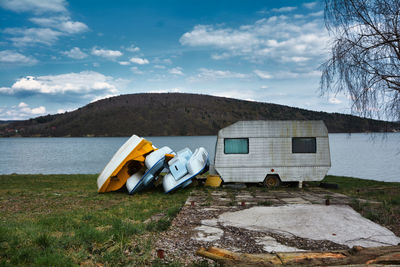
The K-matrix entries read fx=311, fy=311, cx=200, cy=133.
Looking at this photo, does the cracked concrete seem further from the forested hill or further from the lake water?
the forested hill

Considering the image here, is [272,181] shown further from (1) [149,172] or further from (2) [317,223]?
(2) [317,223]

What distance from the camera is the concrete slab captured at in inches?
235

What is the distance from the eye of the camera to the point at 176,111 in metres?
136

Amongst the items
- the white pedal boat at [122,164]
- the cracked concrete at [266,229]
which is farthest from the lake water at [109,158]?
the white pedal boat at [122,164]

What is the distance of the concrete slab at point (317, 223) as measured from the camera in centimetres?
598

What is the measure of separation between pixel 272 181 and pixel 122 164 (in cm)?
654

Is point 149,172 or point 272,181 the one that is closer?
point 149,172

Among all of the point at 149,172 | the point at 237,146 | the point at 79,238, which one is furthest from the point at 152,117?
the point at 79,238

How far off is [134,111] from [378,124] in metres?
130

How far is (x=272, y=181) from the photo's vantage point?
45.2 feet

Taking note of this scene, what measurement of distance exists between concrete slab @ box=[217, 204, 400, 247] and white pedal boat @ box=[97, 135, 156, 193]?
243 inches

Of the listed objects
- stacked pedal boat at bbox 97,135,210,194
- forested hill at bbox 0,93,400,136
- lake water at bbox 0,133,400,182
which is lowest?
lake water at bbox 0,133,400,182

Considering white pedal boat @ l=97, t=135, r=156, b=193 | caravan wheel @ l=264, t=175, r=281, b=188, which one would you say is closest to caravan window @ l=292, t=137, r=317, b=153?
caravan wheel @ l=264, t=175, r=281, b=188

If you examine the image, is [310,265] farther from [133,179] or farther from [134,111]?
[134,111]
